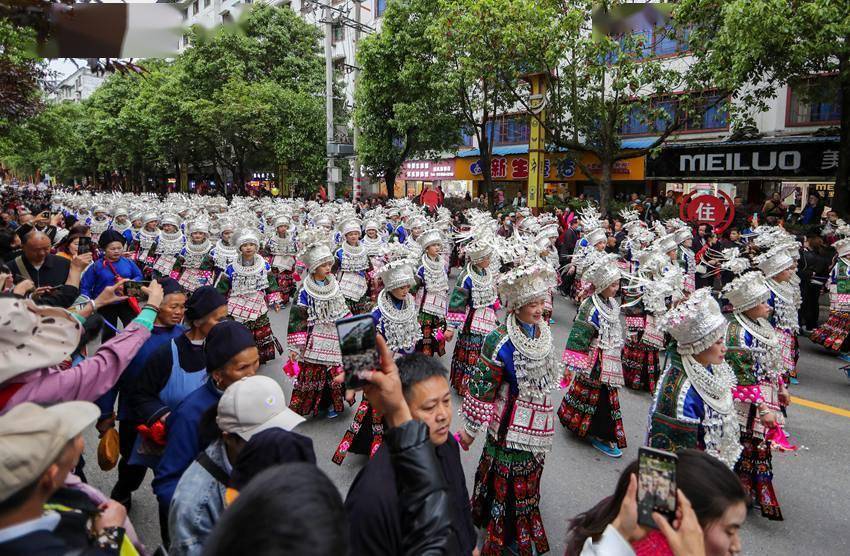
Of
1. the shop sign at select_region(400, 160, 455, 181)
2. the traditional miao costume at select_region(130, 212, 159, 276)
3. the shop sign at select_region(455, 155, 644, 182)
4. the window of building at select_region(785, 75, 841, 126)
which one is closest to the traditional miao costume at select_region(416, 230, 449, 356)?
the traditional miao costume at select_region(130, 212, 159, 276)

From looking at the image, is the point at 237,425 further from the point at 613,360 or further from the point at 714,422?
the point at 613,360

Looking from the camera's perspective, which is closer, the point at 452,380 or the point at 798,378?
the point at 452,380

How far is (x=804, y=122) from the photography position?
17953mm

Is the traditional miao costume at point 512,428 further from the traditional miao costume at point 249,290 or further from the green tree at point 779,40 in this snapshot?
the green tree at point 779,40

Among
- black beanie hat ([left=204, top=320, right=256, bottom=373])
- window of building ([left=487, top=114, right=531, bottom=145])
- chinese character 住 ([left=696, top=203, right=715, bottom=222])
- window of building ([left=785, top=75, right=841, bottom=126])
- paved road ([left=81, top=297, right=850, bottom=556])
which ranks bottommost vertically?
paved road ([left=81, top=297, right=850, bottom=556])

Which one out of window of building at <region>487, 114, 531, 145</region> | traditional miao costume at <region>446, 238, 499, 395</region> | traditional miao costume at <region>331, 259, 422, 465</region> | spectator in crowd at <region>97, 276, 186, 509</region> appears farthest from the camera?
window of building at <region>487, 114, 531, 145</region>

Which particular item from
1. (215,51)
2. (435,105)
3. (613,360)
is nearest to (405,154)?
(435,105)

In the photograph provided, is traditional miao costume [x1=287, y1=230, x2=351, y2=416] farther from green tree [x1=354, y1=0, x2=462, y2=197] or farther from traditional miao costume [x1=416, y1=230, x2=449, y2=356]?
green tree [x1=354, y1=0, x2=462, y2=197]

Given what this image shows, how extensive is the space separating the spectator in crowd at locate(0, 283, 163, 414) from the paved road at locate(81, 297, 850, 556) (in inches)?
76.8

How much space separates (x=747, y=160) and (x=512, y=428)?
60.2ft

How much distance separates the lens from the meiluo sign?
17656 mm

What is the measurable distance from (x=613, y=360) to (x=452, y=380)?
2.24m

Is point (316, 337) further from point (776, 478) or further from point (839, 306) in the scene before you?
point (839, 306)

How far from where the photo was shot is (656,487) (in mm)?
1848
